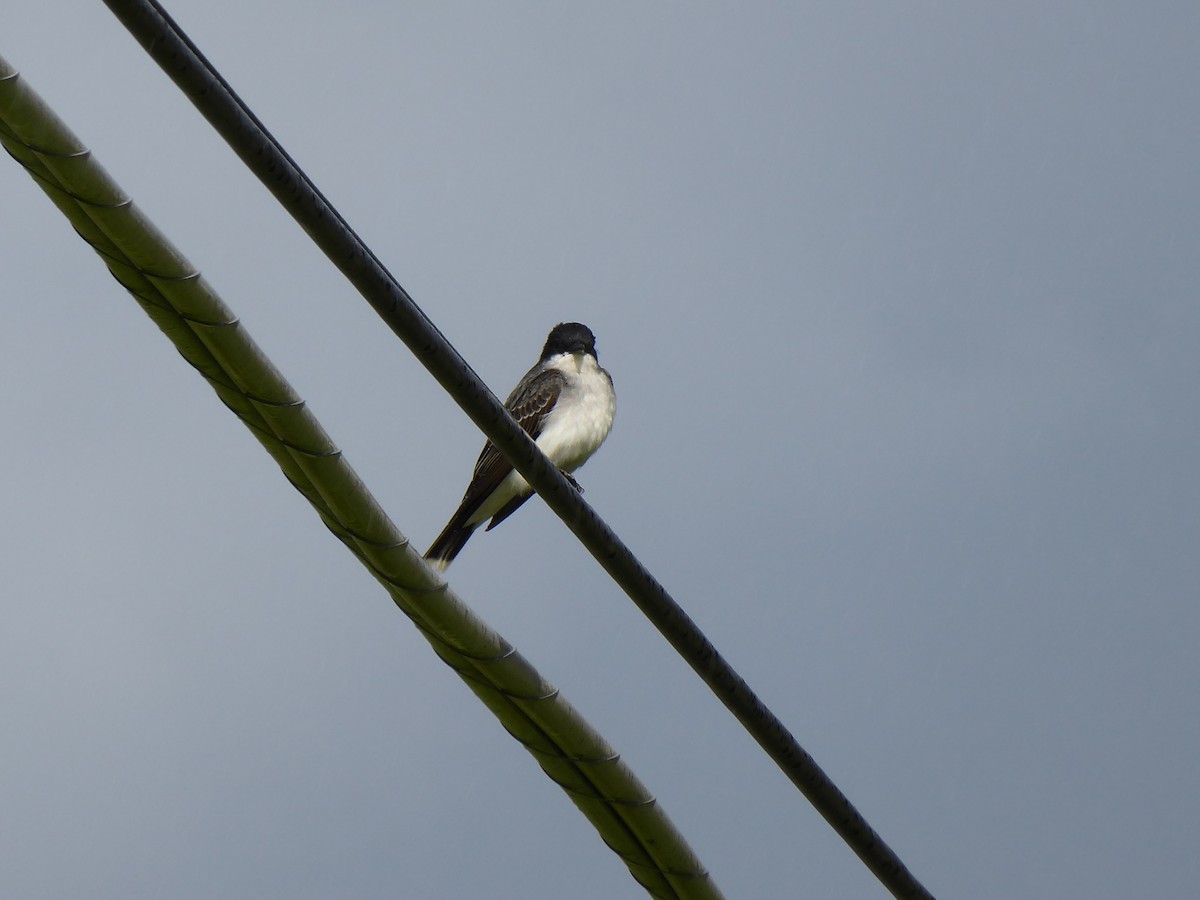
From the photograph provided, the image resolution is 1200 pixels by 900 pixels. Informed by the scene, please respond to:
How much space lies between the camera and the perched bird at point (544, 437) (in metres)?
8.48

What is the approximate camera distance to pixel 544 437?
8656 mm

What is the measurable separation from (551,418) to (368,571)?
587 centimetres

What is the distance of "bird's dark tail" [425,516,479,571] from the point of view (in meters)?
8.53

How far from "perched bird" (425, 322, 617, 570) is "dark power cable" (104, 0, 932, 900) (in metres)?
5.32

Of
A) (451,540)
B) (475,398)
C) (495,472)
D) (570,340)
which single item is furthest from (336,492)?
Result: (570,340)

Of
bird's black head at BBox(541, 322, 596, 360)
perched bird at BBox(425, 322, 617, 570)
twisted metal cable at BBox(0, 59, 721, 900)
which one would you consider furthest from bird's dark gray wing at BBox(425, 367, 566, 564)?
twisted metal cable at BBox(0, 59, 721, 900)

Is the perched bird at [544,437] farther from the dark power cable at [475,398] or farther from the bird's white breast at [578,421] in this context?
the dark power cable at [475,398]

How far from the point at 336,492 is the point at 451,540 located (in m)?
5.93

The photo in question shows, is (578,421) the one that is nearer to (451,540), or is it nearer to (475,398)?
(451,540)

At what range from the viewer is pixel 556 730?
295 centimetres

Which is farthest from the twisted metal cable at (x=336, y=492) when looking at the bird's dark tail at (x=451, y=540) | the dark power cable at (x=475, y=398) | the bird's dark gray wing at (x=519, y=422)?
the bird's dark tail at (x=451, y=540)

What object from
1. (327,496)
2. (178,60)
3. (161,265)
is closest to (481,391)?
(327,496)

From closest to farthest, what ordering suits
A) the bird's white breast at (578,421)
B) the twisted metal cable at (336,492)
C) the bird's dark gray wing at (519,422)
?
the twisted metal cable at (336,492) → the bird's dark gray wing at (519,422) → the bird's white breast at (578,421)

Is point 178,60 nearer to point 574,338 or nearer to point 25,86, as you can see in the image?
point 25,86
